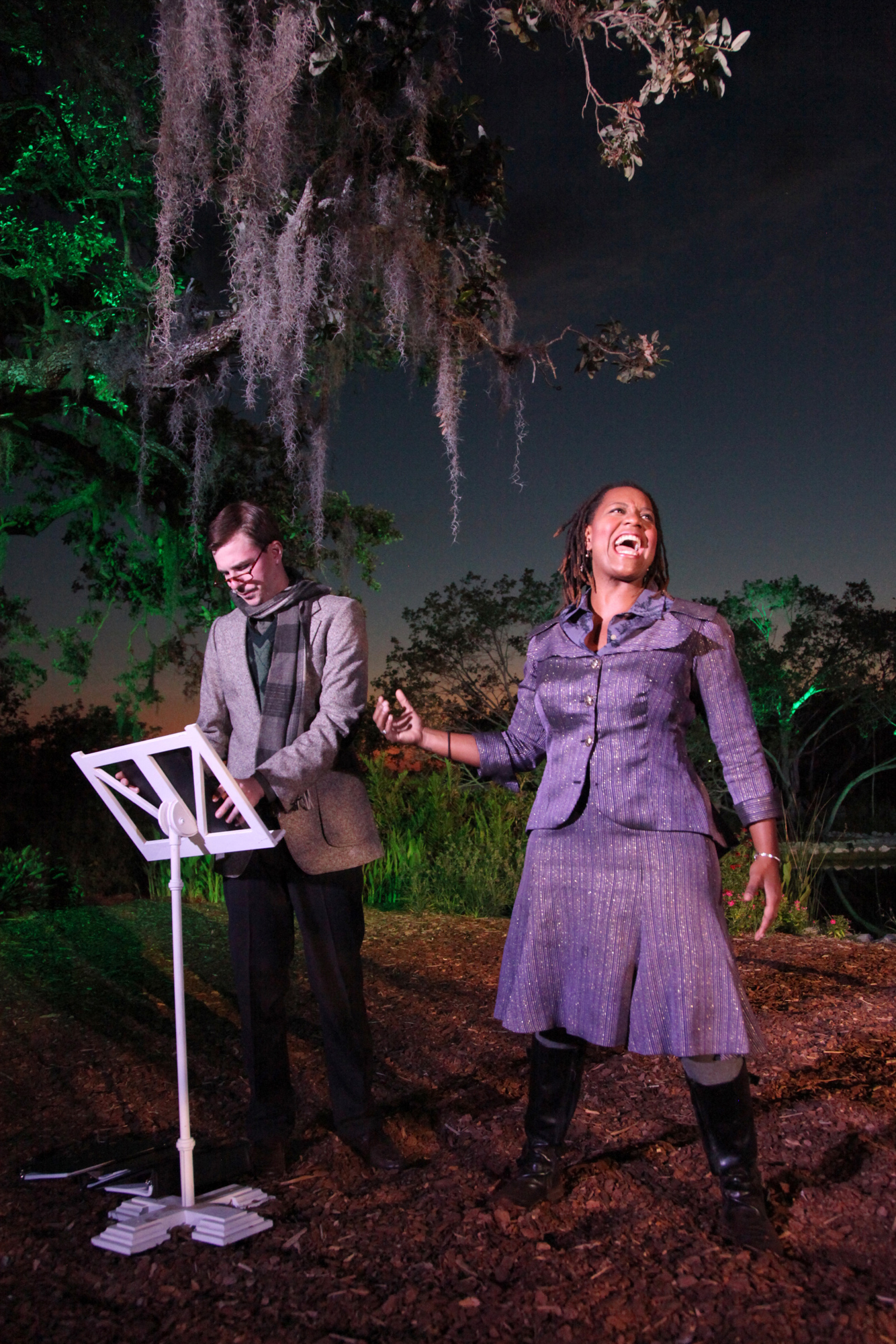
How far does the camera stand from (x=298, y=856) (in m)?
2.92

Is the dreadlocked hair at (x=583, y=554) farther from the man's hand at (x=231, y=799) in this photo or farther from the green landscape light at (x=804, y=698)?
the green landscape light at (x=804, y=698)

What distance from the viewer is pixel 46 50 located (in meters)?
6.23

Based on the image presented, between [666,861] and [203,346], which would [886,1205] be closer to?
[666,861]

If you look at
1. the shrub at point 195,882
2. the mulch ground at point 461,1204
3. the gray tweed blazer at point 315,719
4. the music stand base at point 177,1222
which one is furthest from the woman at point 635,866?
the shrub at point 195,882

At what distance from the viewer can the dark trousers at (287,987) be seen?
2930mm

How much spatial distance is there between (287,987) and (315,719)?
2.55 ft

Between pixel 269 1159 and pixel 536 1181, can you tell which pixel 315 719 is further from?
pixel 536 1181

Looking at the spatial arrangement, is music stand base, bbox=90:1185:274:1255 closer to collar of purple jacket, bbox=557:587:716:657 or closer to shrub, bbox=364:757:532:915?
collar of purple jacket, bbox=557:587:716:657

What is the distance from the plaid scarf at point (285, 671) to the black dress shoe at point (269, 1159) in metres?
1.07

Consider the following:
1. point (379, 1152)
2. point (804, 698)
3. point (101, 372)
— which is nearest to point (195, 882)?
point (101, 372)

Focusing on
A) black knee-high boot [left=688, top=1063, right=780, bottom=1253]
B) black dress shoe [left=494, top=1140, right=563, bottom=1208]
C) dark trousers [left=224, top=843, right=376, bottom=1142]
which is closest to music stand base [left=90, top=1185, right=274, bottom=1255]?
dark trousers [left=224, top=843, right=376, bottom=1142]

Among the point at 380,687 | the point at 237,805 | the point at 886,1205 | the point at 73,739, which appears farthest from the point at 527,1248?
the point at 380,687

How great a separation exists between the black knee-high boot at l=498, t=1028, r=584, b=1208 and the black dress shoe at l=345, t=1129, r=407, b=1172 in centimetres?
39

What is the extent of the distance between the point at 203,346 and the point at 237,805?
14.3 feet
